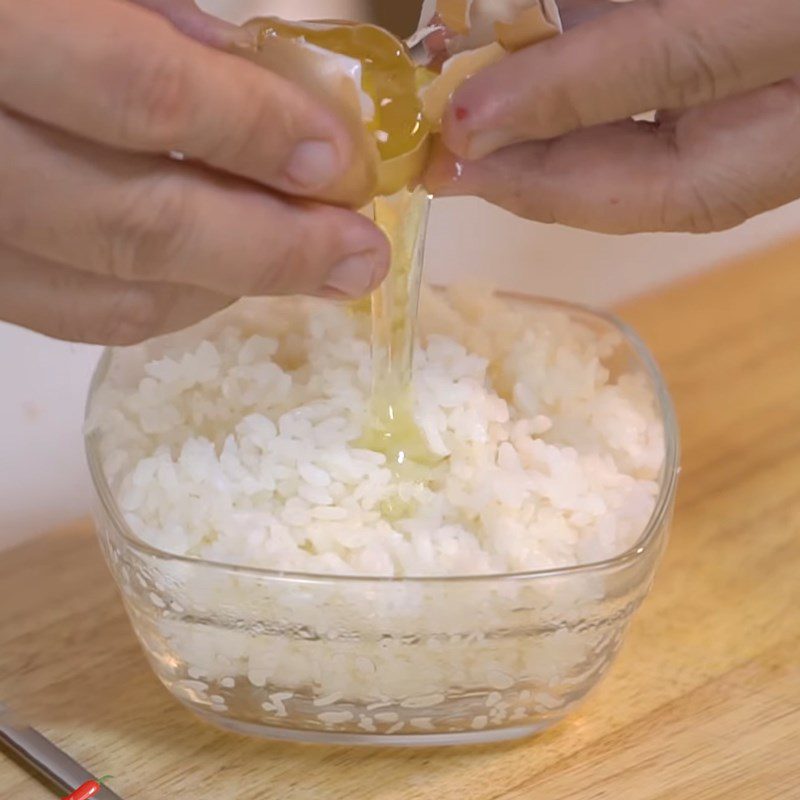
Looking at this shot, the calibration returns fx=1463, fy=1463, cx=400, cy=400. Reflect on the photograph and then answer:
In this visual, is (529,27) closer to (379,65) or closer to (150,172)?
(379,65)

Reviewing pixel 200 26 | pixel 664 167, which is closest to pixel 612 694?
pixel 664 167

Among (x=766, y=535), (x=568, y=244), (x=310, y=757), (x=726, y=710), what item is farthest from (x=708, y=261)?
(x=310, y=757)

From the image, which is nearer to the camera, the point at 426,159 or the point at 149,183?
the point at 149,183

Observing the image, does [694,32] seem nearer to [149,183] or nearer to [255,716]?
[149,183]

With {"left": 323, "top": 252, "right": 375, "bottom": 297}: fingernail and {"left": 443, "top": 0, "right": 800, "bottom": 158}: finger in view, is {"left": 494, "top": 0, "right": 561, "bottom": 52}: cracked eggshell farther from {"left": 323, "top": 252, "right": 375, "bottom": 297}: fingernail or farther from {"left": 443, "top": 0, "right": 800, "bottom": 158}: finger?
{"left": 323, "top": 252, "right": 375, "bottom": 297}: fingernail

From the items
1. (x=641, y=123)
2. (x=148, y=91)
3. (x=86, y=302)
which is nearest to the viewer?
(x=148, y=91)

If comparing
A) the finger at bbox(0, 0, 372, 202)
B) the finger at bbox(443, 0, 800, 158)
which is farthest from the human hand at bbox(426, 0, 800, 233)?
the finger at bbox(0, 0, 372, 202)
